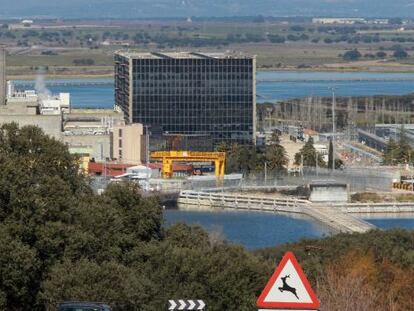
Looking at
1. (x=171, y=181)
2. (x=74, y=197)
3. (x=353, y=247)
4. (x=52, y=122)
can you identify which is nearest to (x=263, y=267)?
(x=74, y=197)

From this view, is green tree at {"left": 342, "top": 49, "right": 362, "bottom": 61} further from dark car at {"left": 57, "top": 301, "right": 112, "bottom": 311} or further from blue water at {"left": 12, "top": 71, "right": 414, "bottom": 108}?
dark car at {"left": 57, "top": 301, "right": 112, "bottom": 311}

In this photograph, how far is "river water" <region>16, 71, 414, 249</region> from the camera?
3441 centimetres

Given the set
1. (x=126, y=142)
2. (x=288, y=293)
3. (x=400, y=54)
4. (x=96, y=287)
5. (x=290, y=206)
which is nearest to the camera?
(x=288, y=293)

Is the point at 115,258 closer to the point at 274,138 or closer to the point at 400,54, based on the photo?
the point at 274,138

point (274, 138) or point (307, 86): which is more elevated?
point (307, 86)

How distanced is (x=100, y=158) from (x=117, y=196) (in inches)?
1013

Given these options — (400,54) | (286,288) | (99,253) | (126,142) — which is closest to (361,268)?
(99,253)

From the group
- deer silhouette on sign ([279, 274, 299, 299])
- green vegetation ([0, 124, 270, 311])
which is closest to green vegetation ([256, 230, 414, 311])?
green vegetation ([0, 124, 270, 311])

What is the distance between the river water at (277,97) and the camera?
3441cm

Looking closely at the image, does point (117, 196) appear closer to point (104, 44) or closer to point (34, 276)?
point (34, 276)

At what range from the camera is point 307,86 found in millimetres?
98875

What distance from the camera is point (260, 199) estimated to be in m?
41.7

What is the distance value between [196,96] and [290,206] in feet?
37.0

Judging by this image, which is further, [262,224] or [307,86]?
[307,86]
